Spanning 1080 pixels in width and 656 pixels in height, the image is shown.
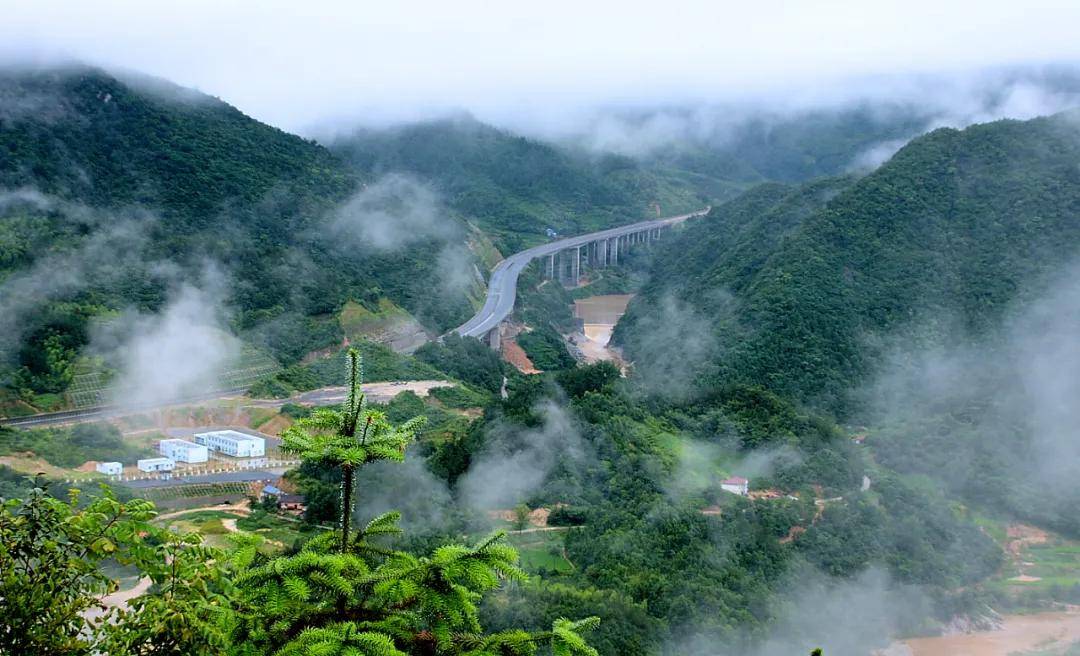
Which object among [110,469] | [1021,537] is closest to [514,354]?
[110,469]

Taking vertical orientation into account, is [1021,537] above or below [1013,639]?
above

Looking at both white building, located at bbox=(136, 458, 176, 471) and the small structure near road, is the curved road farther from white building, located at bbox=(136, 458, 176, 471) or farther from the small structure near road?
the small structure near road

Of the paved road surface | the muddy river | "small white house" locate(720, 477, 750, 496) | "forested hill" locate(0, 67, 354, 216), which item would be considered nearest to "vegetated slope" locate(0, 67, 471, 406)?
"forested hill" locate(0, 67, 354, 216)

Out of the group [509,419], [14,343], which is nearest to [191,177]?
[14,343]

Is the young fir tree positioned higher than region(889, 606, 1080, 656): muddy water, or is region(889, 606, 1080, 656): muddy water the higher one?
the young fir tree

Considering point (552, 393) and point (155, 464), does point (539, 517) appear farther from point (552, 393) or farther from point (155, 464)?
point (155, 464)

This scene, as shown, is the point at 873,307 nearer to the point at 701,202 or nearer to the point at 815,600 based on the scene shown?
the point at 815,600
